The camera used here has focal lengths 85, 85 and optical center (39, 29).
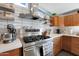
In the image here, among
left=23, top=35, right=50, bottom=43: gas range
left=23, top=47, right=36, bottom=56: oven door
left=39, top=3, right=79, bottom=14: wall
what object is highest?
left=39, top=3, right=79, bottom=14: wall

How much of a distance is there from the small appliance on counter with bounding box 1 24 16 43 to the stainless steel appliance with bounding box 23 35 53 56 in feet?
0.49

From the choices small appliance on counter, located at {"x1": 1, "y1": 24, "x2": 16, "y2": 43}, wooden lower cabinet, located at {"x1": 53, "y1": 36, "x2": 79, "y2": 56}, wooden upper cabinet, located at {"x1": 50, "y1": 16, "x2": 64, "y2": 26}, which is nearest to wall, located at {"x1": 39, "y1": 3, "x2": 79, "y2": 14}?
wooden upper cabinet, located at {"x1": 50, "y1": 16, "x2": 64, "y2": 26}

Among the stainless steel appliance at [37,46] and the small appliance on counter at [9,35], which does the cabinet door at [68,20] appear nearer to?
the stainless steel appliance at [37,46]

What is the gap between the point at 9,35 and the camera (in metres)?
0.98

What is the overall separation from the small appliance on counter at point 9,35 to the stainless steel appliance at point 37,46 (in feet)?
0.49

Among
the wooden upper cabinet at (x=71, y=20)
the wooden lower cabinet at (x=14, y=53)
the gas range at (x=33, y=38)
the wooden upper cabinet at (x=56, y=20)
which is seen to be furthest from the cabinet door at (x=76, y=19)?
the wooden lower cabinet at (x=14, y=53)

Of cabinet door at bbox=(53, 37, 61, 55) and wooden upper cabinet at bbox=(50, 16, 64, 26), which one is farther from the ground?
wooden upper cabinet at bbox=(50, 16, 64, 26)

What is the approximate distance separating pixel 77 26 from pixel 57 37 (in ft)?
0.88

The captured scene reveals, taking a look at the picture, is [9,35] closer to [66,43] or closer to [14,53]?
[14,53]

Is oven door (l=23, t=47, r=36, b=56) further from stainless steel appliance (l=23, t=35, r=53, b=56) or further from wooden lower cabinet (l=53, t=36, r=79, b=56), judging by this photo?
wooden lower cabinet (l=53, t=36, r=79, b=56)

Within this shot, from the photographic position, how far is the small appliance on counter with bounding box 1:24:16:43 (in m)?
0.95

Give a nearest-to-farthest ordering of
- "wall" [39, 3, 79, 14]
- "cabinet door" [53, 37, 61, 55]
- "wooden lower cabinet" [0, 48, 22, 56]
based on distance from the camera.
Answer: "wooden lower cabinet" [0, 48, 22, 56] < "wall" [39, 3, 79, 14] < "cabinet door" [53, 37, 61, 55]

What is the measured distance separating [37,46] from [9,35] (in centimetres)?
35

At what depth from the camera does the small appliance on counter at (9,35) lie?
0.95 meters
